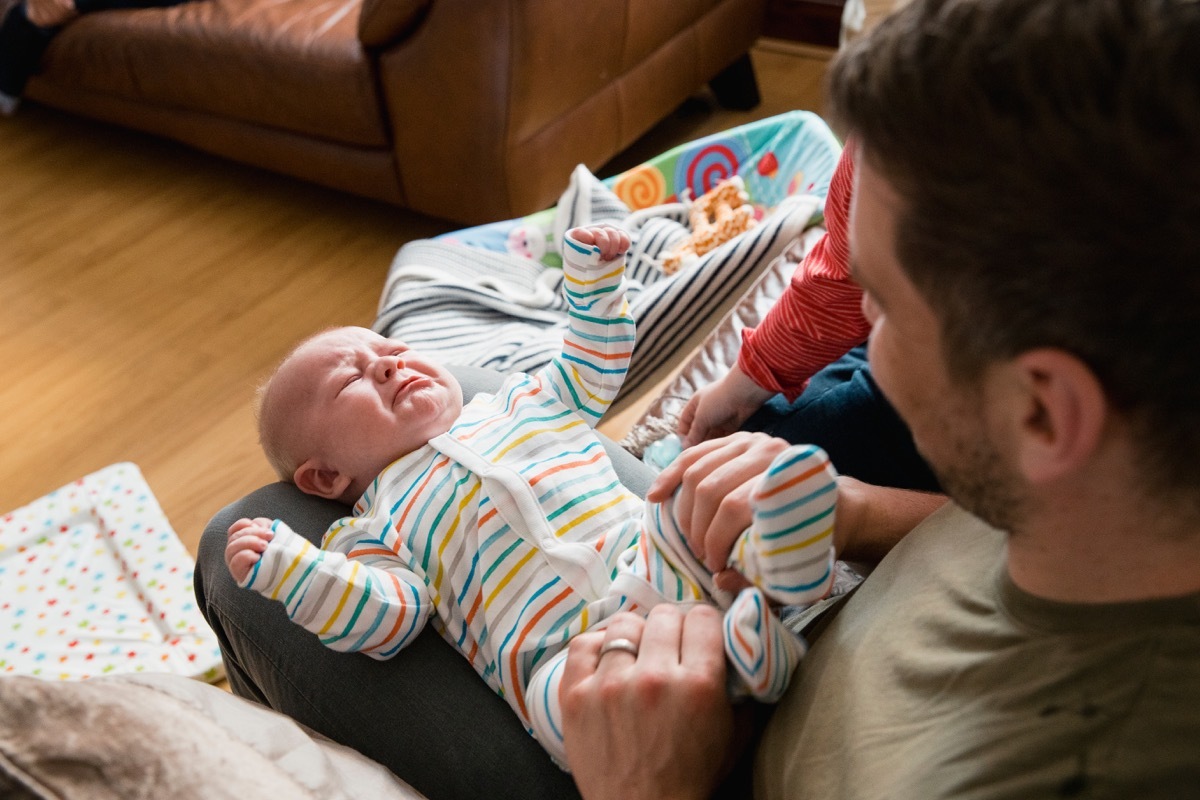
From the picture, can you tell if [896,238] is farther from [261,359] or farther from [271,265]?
[271,265]

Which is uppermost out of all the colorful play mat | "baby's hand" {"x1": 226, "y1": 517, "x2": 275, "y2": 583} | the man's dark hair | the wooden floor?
the man's dark hair

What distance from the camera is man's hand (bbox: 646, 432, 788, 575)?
873 mm

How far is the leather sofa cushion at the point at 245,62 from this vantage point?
2582 mm

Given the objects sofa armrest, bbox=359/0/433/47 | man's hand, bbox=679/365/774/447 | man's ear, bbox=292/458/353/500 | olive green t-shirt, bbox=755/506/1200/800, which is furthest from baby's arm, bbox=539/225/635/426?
sofa armrest, bbox=359/0/433/47

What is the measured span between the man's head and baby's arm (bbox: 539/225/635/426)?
17cm

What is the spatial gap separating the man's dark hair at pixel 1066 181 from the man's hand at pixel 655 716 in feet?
1.17

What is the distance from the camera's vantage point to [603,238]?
119cm

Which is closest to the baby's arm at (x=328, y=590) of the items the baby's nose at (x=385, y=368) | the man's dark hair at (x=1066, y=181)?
the baby's nose at (x=385, y=368)

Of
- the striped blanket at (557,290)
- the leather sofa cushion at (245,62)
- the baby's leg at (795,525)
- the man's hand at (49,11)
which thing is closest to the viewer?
the baby's leg at (795,525)

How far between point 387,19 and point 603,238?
148cm

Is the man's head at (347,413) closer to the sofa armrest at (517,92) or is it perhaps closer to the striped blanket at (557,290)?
the striped blanket at (557,290)

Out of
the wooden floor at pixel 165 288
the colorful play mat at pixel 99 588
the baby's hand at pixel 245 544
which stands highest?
the baby's hand at pixel 245 544

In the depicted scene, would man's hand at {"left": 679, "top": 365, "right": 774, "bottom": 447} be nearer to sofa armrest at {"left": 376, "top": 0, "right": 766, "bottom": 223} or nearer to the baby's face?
the baby's face

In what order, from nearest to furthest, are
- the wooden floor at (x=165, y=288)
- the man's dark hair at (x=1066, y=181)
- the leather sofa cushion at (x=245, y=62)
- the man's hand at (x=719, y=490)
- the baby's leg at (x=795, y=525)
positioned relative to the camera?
1. the man's dark hair at (x=1066, y=181)
2. the baby's leg at (x=795, y=525)
3. the man's hand at (x=719, y=490)
4. the wooden floor at (x=165, y=288)
5. the leather sofa cushion at (x=245, y=62)
